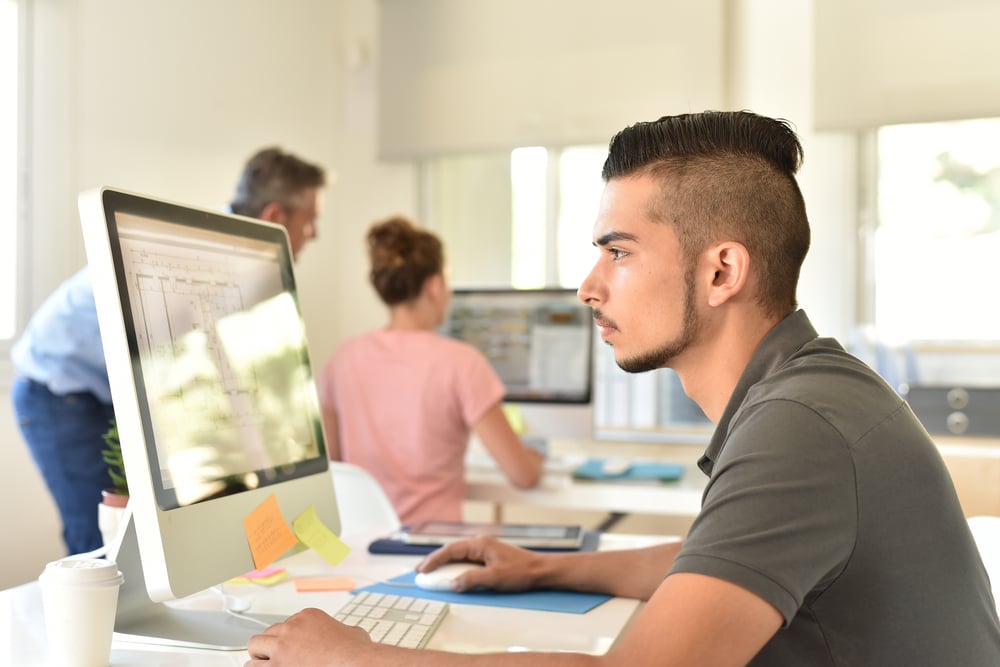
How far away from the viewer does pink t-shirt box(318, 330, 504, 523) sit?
247cm

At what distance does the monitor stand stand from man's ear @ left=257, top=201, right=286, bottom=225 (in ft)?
5.75

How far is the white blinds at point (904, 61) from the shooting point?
3.33m

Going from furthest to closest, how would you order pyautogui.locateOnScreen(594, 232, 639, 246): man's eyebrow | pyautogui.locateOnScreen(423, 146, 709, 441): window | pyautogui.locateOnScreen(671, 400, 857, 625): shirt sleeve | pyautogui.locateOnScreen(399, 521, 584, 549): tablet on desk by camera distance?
1. pyautogui.locateOnScreen(423, 146, 709, 441): window
2. pyautogui.locateOnScreen(399, 521, 584, 549): tablet on desk
3. pyautogui.locateOnScreen(594, 232, 639, 246): man's eyebrow
4. pyautogui.locateOnScreen(671, 400, 857, 625): shirt sleeve

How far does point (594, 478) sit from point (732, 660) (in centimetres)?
202

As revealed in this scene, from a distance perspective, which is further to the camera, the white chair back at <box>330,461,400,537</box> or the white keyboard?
the white chair back at <box>330,461,400,537</box>

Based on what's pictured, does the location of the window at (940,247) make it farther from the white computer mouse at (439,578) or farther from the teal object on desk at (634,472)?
the white computer mouse at (439,578)

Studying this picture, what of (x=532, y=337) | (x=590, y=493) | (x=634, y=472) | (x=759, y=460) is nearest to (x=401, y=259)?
(x=532, y=337)

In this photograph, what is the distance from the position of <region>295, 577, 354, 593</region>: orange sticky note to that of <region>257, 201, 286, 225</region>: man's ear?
1560 millimetres

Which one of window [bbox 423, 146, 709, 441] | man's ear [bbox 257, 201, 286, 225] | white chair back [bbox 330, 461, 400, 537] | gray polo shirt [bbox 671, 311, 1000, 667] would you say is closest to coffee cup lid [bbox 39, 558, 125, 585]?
gray polo shirt [bbox 671, 311, 1000, 667]

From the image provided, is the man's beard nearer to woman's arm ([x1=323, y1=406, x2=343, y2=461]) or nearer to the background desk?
the background desk

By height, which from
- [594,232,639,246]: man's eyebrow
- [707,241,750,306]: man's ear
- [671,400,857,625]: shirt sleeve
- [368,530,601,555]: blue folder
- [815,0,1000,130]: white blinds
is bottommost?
[368,530,601,555]: blue folder

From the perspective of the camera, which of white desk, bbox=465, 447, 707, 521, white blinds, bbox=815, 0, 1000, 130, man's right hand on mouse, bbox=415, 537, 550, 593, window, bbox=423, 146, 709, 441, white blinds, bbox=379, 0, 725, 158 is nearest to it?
man's right hand on mouse, bbox=415, 537, 550, 593

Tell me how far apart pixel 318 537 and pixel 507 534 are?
18.5 inches

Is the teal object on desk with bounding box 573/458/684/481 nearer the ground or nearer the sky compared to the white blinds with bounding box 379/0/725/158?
nearer the ground
